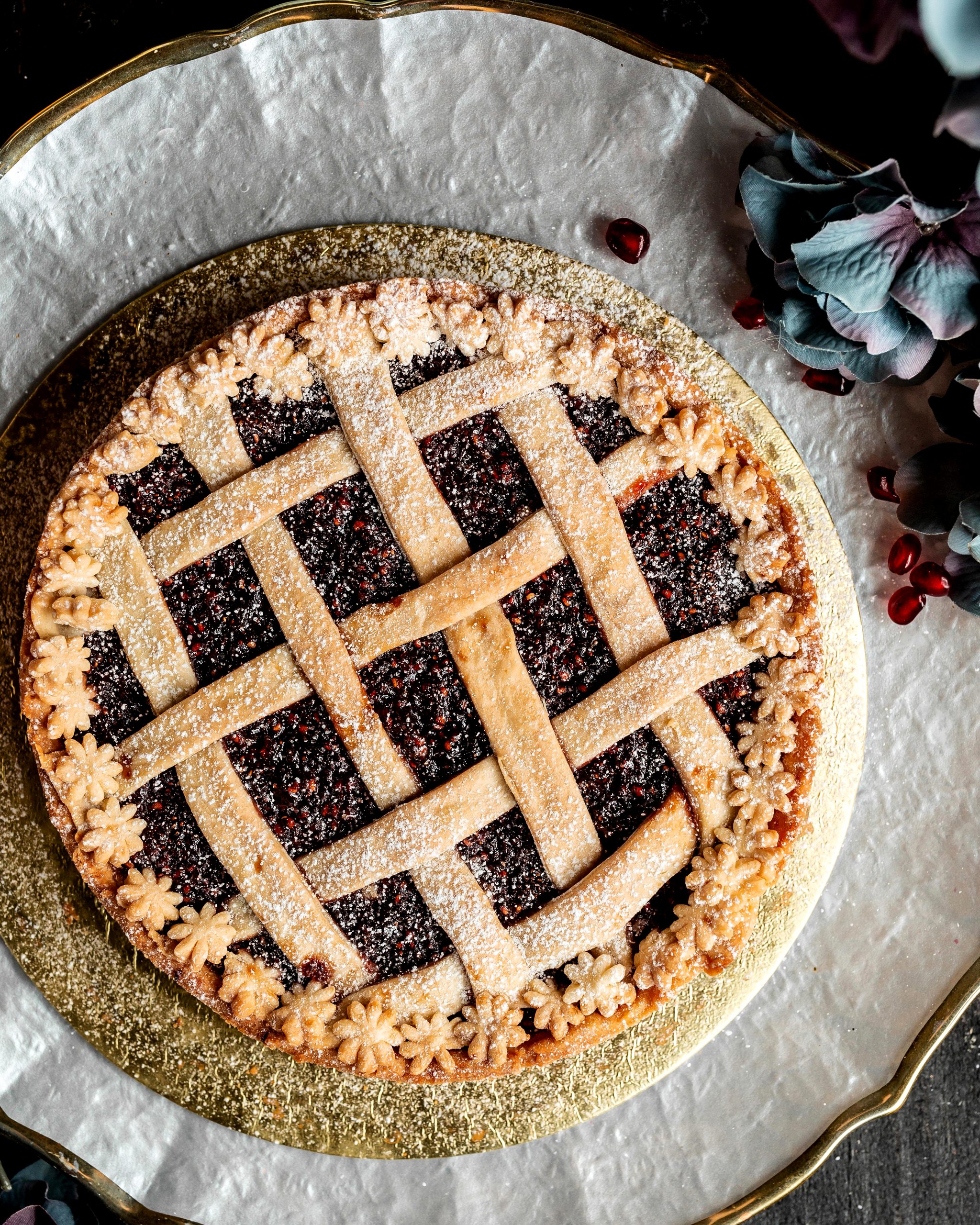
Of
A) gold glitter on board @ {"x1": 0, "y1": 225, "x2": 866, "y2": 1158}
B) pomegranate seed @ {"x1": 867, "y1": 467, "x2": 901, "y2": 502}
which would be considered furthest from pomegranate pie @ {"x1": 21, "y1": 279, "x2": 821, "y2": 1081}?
pomegranate seed @ {"x1": 867, "y1": 467, "x2": 901, "y2": 502}

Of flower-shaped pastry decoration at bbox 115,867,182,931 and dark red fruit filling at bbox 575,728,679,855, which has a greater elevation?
flower-shaped pastry decoration at bbox 115,867,182,931

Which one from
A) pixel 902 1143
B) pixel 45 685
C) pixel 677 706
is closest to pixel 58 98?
pixel 45 685

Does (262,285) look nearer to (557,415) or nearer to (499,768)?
(557,415)

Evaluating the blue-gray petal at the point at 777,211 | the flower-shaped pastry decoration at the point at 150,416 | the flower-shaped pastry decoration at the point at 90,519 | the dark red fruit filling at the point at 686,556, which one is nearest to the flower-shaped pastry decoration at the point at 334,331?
the flower-shaped pastry decoration at the point at 150,416

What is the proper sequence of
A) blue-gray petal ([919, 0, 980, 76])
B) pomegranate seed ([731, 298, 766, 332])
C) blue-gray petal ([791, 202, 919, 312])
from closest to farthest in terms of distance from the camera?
1. blue-gray petal ([919, 0, 980, 76])
2. blue-gray petal ([791, 202, 919, 312])
3. pomegranate seed ([731, 298, 766, 332])

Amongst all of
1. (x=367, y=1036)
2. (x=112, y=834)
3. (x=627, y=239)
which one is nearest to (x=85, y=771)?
(x=112, y=834)

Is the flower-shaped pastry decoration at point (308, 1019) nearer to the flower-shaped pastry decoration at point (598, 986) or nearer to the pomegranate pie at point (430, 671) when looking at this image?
the pomegranate pie at point (430, 671)

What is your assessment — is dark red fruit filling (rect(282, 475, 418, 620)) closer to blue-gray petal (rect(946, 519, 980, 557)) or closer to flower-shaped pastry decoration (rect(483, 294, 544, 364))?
flower-shaped pastry decoration (rect(483, 294, 544, 364))
